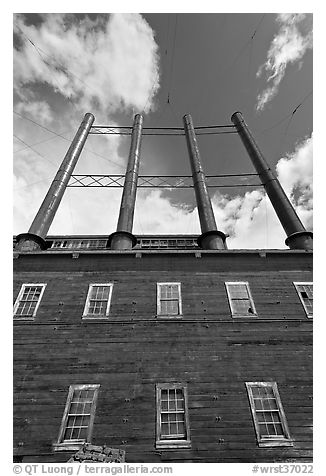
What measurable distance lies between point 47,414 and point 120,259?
24.0 ft

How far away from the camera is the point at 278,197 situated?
23.9 meters

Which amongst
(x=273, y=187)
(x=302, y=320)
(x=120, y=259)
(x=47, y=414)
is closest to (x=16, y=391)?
(x=47, y=414)

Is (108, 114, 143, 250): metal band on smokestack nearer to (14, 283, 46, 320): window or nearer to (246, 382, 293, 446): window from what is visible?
(14, 283, 46, 320): window

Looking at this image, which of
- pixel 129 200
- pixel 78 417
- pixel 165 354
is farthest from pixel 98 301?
pixel 129 200

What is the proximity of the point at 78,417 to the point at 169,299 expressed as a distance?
19.3 ft

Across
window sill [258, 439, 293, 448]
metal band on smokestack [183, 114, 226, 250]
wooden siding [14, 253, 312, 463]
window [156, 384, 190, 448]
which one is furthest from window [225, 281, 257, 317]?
window sill [258, 439, 293, 448]

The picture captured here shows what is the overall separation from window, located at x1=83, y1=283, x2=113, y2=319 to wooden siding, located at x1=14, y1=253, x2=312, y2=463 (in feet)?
0.98

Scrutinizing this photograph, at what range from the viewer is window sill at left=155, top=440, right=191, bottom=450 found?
406 inches

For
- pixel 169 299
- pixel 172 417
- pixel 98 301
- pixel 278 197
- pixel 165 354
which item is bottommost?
pixel 172 417

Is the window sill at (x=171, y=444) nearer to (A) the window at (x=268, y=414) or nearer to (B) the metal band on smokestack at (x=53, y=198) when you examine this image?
(A) the window at (x=268, y=414)

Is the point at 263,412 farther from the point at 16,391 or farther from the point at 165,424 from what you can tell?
the point at 16,391

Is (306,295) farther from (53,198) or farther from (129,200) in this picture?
(53,198)

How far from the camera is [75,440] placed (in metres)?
10.4

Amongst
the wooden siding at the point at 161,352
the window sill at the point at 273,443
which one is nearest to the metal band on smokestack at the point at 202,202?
the wooden siding at the point at 161,352
